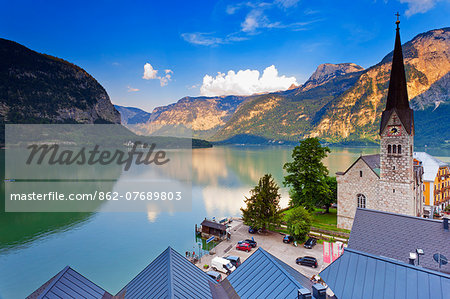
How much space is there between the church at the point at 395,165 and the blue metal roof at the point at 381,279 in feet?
58.1

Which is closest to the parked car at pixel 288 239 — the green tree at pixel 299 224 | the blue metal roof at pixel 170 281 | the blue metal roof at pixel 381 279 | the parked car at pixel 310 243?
the green tree at pixel 299 224

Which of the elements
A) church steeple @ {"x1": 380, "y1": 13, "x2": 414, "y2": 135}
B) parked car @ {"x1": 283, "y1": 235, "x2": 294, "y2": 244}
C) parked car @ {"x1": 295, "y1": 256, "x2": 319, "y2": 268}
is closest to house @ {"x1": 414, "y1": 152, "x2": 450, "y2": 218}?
church steeple @ {"x1": 380, "y1": 13, "x2": 414, "y2": 135}

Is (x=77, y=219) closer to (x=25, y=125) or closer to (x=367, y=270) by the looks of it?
(x=367, y=270)

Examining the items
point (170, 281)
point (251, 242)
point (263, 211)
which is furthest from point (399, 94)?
point (170, 281)

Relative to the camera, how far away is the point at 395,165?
74.8 feet

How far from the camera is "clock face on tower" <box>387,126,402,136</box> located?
876 inches

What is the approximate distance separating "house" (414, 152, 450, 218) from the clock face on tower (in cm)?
1164

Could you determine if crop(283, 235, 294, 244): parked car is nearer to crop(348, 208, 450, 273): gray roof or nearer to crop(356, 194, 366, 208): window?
crop(356, 194, 366, 208): window

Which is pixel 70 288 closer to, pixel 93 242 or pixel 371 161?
pixel 93 242

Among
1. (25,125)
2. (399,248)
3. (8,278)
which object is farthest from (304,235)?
(25,125)

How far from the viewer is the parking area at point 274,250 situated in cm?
1960

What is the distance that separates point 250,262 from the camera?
29.9 ft

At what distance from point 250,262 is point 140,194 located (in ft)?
154

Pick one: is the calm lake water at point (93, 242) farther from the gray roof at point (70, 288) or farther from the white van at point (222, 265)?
the gray roof at point (70, 288)
